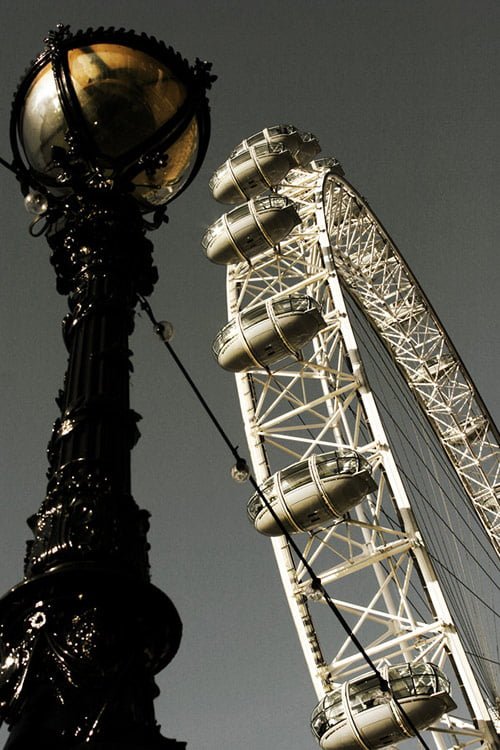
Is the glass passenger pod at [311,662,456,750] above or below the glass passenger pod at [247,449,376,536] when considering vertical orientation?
below

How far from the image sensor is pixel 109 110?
11.2 ft

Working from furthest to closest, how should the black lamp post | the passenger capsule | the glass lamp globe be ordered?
the passenger capsule → the glass lamp globe → the black lamp post

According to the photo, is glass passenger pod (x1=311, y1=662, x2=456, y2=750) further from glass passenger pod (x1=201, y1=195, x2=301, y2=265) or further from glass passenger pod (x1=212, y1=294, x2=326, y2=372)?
glass passenger pod (x1=201, y1=195, x2=301, y2=265)

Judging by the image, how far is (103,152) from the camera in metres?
3.50

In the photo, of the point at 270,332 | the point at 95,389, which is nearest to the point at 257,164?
the point at 270,332

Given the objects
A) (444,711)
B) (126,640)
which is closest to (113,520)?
(126,640)

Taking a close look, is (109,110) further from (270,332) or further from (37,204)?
(270,332)

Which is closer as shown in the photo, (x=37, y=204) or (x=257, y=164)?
(x=37, y=204)

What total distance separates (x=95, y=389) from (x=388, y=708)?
896 cm

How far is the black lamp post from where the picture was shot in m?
2.13

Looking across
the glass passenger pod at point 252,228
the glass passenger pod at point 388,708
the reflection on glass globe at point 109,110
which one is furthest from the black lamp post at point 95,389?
the glass passenger pod at point 252,228

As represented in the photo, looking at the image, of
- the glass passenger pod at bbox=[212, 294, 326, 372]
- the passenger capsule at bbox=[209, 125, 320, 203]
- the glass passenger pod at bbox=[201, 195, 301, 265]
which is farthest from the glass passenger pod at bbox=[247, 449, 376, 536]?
the passenger capsule at bbox=[209, 125, 320, 203]

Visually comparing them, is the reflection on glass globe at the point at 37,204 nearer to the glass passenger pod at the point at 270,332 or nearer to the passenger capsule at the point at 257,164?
the glass passenger pod at the point at 270,332

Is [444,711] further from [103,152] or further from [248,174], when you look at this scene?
[248,174]
